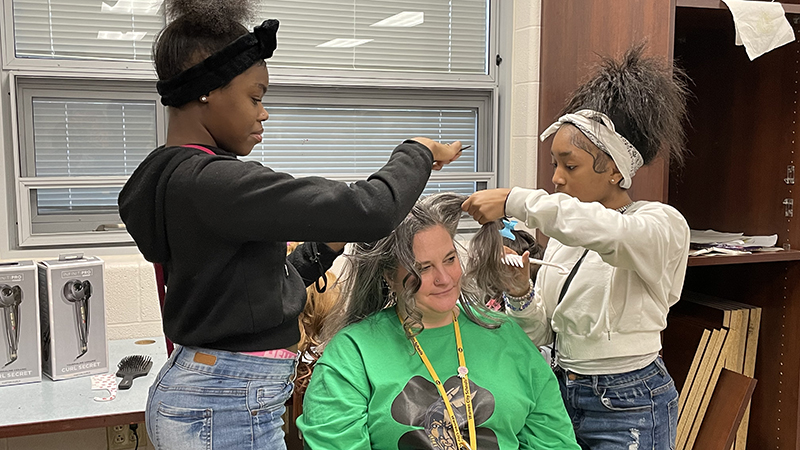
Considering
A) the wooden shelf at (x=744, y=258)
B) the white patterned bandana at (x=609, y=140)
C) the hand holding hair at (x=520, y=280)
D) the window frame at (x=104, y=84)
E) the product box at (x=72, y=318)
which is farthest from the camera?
the window frame at (x=104, y=84)

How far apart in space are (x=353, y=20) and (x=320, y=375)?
166cm

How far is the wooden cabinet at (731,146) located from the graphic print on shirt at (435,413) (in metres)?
0.94

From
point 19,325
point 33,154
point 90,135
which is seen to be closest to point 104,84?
Result: point 90,135

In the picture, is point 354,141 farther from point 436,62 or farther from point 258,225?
point 258,225

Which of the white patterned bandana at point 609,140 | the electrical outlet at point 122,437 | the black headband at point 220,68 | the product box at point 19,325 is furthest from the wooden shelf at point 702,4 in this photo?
the electrical outlet at point 122,437

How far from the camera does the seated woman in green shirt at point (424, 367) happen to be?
1.61 meters

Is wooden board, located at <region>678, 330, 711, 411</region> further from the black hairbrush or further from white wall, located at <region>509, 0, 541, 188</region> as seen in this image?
the black hairbrush

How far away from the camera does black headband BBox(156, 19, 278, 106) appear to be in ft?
3.86

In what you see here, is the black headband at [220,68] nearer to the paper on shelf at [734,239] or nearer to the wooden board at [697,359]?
the paper on shelf at [734,239]

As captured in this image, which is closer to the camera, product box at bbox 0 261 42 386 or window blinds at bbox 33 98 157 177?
product box at bbox 0 261 42 386

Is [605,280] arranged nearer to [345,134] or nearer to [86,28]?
[345,134]

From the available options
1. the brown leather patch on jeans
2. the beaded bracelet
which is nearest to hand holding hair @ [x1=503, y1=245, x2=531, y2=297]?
the beaded bracelet

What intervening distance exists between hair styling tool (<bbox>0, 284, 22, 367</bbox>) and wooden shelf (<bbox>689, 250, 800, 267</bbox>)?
198 centimetres

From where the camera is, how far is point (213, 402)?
1.26 m
